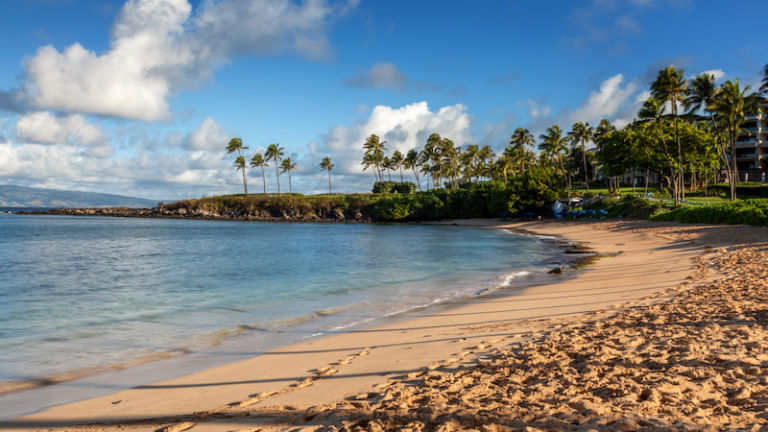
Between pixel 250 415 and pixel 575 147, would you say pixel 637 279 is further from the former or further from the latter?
pixel 575 147

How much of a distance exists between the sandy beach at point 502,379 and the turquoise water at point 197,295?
293 cm

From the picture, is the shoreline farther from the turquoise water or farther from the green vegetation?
the green vegetation

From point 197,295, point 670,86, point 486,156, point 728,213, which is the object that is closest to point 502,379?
point 197,295

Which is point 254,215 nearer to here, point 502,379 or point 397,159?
point 397,159

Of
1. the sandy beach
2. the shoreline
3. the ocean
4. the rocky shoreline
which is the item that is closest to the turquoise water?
the ocean

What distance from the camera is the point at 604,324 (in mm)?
8398

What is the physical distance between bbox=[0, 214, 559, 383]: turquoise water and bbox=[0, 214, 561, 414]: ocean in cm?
4

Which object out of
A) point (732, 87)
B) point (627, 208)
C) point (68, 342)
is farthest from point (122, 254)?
point (732, 87)

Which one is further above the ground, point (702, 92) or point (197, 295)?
point (702, 92)

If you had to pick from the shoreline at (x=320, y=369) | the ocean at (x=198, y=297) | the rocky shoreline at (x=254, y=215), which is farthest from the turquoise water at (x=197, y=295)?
the rocky shoreline at (x=254, y=215)

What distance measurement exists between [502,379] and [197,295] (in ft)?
49.5

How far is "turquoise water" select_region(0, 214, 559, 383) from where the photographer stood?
10469mm

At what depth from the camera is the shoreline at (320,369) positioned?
581cm

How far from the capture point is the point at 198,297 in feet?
56.5
